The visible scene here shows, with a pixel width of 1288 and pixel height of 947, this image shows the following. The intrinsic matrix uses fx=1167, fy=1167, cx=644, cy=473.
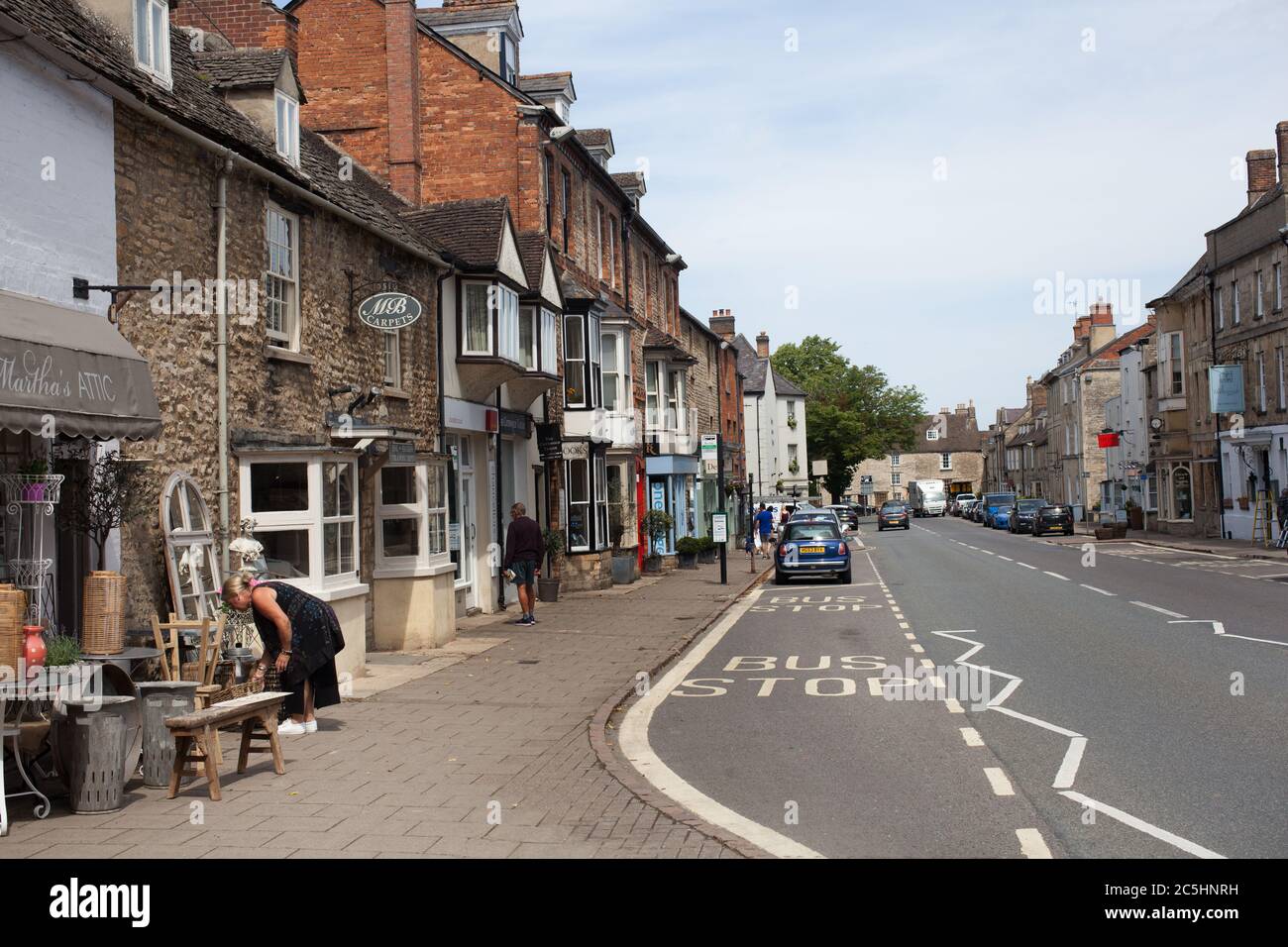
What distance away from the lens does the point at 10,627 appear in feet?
23.6

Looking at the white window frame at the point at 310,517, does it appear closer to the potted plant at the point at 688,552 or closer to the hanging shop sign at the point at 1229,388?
the potted plant at the point at 688,552

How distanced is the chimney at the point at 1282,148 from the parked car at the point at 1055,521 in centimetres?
1857

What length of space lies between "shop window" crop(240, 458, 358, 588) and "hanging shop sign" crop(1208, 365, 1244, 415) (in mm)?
37980

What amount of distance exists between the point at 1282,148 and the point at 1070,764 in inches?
1582

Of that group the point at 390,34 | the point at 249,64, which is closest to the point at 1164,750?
the point at 249,64

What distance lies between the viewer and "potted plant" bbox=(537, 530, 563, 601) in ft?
78.2

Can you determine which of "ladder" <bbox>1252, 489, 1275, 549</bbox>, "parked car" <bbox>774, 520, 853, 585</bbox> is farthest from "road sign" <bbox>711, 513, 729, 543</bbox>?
"ladder" <bbox>1252, 489, 1275, 549</bbox>

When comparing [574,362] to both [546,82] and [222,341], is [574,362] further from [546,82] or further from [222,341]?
[222,341]

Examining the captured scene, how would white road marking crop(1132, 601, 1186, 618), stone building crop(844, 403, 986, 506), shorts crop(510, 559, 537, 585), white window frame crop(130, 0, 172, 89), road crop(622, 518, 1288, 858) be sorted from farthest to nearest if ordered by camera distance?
stone building crop(844, 403, 986, 506)
shorts crop(510, 559, 537, 585)
white road marking crop(1132, 601, 1186, 618)
white window frame crop(130, 0, 172, 89)
road crop(622, 518, 1288, 858)

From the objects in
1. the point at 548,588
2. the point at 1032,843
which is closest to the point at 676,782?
the point at 1032,843

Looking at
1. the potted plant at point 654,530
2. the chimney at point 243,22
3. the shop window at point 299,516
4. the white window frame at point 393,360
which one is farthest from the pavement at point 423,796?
the potted plant at point 654,530

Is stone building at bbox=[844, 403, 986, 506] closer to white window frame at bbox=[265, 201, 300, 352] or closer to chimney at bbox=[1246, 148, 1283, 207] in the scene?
chimney at bbox=[1246, 148, 1283, 207]

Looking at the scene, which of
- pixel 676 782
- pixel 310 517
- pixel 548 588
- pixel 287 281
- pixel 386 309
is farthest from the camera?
pixel 548 588

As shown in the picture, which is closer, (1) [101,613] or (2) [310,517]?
(1) [101,613]
